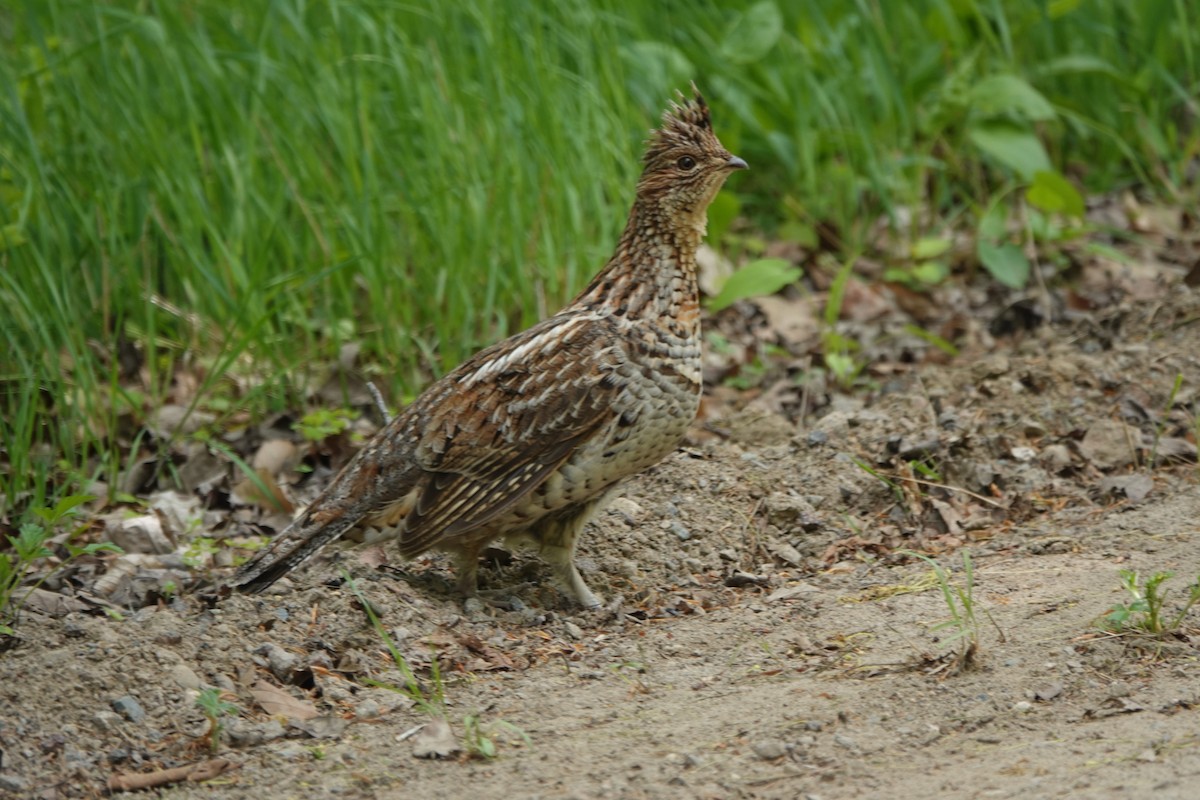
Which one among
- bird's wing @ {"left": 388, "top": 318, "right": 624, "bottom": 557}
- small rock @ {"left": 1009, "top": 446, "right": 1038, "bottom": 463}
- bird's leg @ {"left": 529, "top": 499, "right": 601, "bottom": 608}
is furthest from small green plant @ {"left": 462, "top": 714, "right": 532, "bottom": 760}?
small rock @ {"left": 1009, "top": 446, "right": 1038, "bottom": 463}

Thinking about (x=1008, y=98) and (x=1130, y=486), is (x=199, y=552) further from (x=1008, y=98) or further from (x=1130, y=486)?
(x=1008, y=98)

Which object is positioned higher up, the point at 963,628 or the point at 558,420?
the point at 558,420

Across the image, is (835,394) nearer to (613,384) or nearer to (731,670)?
(613,384)

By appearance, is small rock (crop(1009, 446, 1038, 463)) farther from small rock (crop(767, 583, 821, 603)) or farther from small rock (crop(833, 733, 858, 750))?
small rock (crop(833, 733, 858, 750))

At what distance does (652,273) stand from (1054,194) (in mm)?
3507

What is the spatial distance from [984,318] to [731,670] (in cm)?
424

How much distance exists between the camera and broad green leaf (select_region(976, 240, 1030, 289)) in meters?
8.19

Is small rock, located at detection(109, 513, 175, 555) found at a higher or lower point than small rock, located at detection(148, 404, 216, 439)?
lower

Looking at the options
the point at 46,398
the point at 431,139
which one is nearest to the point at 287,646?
the point at 46,398

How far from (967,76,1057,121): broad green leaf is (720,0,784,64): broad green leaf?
120 cm

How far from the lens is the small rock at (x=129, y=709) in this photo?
4.32 m

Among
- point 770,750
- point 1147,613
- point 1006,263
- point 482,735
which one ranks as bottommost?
point 1006,263

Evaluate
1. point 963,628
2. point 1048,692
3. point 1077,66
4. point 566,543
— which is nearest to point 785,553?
point 566,543

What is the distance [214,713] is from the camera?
13.8ft
